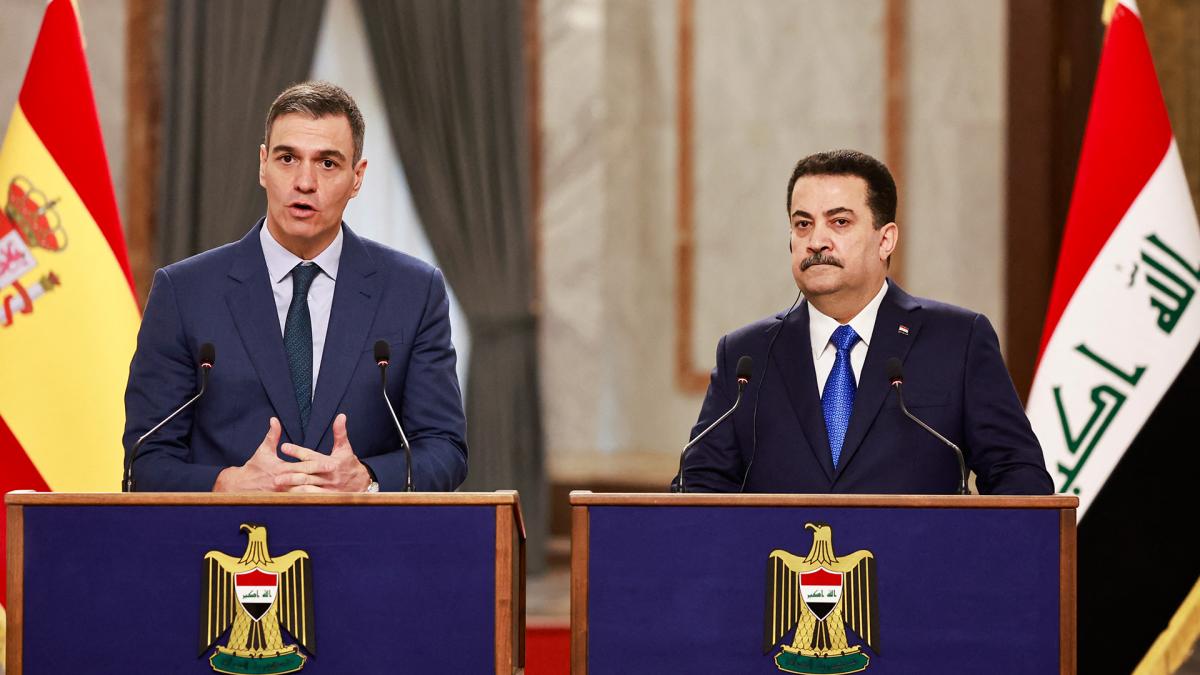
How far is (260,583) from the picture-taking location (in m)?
2.31

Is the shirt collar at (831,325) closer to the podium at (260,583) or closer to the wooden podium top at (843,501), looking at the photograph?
the wooden podium top at (843,501)

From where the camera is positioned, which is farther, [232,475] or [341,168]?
[341,168]

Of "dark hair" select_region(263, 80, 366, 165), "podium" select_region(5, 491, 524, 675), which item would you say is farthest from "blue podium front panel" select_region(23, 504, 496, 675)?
"dark hair" select_region(263, 80, 366, 165)

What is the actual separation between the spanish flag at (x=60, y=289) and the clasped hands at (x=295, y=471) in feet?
6.03

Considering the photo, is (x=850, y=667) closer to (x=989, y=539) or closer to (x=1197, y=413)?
(x=989, y=539)

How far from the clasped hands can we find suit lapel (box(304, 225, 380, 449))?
0.20 m

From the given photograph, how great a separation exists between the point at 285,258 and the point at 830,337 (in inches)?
46.2

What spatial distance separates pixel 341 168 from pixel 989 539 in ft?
4.95

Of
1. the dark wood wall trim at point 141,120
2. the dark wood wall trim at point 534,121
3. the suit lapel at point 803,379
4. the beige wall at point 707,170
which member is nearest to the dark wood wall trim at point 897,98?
the beige wall at point 707,170

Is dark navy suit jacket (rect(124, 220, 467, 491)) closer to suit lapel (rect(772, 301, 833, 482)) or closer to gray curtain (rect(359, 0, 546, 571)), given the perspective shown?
suit lapel (rect(772, 301, 833, 482))

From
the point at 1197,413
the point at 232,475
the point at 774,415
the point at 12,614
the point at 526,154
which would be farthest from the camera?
the point at 526,154

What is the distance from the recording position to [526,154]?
6.29 meters

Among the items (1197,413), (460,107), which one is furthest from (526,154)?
(1197,413)

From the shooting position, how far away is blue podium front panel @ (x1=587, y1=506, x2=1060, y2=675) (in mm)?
2344
